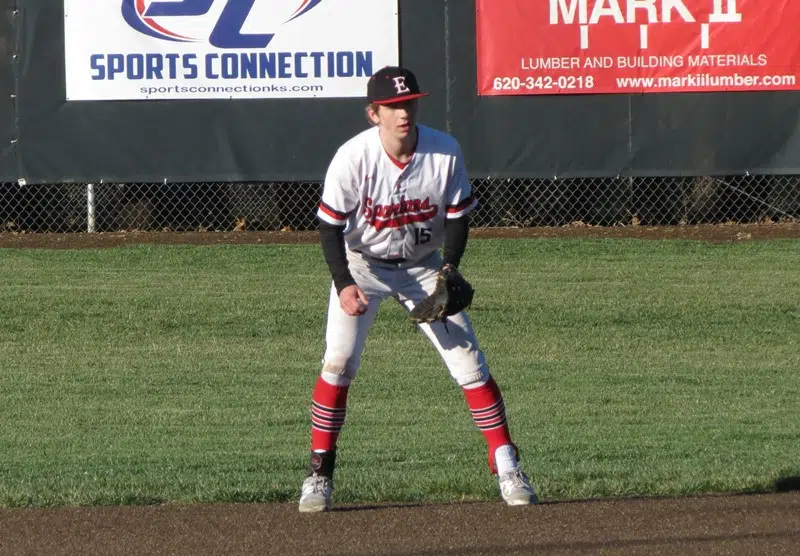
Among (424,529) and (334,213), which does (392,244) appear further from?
(424,529)

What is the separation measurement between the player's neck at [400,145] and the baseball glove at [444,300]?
482 millimetres

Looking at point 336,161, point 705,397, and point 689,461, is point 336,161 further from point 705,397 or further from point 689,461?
point 705,397

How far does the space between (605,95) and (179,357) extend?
5.03 m

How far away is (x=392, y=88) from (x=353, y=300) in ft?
2.74

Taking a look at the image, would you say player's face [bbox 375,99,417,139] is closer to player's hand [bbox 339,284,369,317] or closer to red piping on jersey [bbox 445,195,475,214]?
red piping on jersey [bbox 445,195,475,214]

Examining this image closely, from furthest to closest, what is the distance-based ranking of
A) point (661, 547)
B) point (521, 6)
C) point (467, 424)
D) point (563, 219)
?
point (563, 219)
point (521, 6)
point (467, 424)
point (661, 547)

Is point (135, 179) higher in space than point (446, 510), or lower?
lower

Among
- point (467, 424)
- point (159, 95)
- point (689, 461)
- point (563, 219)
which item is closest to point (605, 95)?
point (563, 219)

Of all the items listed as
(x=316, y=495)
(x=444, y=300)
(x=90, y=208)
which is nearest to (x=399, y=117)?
(x=444, y=300)

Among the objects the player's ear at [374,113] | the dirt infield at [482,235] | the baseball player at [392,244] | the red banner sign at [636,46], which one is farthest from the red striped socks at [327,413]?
the dirt infield at [482,235]

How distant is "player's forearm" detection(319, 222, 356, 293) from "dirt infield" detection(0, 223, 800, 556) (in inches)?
37.0

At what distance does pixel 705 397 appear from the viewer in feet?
31.9

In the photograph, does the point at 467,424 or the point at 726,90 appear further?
the point at 726,90

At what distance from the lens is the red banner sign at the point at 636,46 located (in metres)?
13.7
